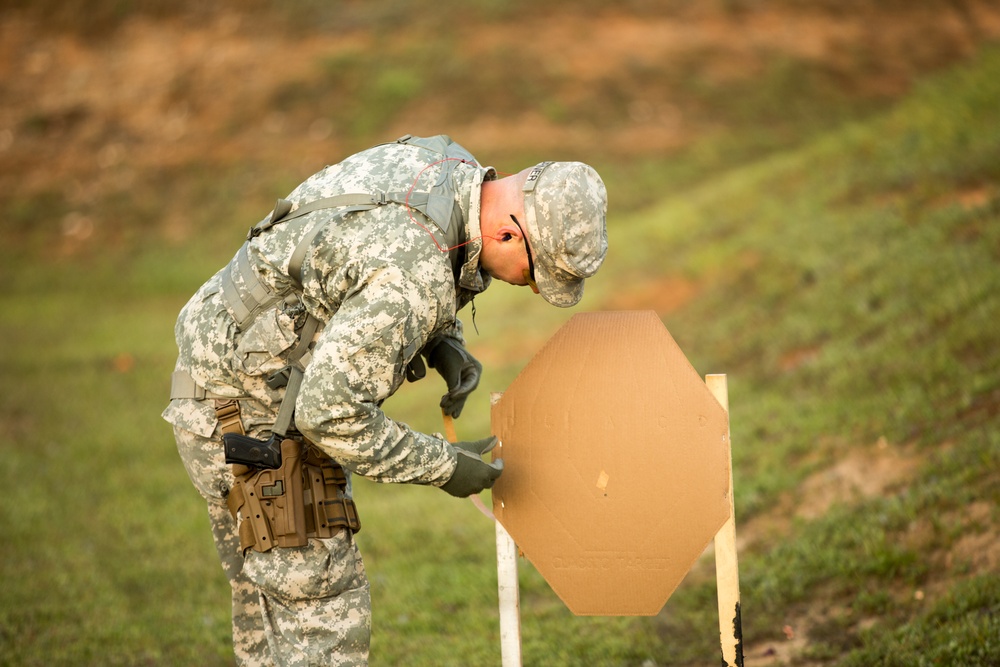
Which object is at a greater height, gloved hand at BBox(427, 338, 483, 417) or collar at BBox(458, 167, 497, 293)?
collar at BBox(458, 167, 497, 293)

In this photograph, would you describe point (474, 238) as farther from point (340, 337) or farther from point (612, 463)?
point (612, 463)

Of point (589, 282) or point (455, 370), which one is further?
point (589, 282)

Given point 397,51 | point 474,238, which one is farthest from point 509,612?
point 397,51

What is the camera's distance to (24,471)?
7.16m

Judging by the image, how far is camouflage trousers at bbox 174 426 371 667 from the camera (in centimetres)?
278

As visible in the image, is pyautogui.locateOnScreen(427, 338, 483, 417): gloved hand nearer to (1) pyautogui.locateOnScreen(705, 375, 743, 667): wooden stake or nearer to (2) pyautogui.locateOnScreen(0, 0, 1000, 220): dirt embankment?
(1) pyautogui.locateOnScreen(705, 375, 743, 667): wooden stake

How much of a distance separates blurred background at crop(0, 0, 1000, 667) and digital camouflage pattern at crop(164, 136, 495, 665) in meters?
1.58

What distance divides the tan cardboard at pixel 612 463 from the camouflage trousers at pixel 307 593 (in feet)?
1.63

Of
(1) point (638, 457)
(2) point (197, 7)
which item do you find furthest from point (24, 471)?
(2) point (197, 7)

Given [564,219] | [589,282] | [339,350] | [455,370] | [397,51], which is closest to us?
[339,350]

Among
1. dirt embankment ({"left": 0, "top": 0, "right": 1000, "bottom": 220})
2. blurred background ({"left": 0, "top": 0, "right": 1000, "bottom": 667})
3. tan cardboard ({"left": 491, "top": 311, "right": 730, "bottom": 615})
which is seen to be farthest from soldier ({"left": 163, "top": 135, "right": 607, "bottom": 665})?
dirt embankment ({"left": 0, "top": 0, "right": 1000, "bottom": 220})

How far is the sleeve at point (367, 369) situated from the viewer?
8.00 ft

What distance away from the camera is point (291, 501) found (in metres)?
2.79

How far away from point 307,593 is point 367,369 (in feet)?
2.50
